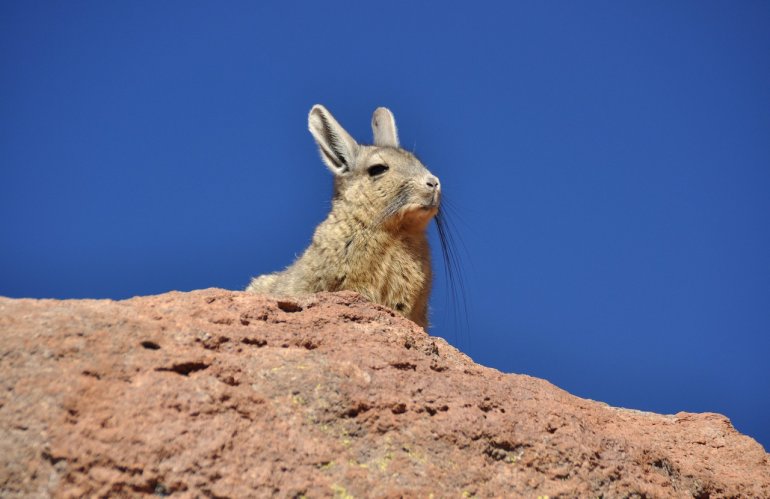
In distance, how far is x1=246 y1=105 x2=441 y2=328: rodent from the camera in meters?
9.41

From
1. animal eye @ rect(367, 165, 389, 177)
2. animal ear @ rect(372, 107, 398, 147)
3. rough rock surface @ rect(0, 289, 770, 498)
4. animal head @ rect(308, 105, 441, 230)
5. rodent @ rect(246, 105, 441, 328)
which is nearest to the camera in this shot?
rough rock surface @ rect(0, 289, 770, 498)

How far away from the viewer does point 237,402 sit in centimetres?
475

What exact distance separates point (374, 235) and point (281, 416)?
513 centimetres

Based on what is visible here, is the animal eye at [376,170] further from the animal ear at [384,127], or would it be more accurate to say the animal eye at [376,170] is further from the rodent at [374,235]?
the animal ear at [384,127]

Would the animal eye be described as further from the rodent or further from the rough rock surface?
the rough rock surface

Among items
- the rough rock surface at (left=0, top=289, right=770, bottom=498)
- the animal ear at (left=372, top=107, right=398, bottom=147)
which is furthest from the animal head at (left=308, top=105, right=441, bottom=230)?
the rough rock surface at (left=0, top=289, right=770, bottom=498)

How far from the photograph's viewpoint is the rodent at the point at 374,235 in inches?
371

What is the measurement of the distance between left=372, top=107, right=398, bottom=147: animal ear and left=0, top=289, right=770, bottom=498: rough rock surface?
6.69 meters

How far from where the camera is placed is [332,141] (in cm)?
1146

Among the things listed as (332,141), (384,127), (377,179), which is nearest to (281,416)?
(377,179)

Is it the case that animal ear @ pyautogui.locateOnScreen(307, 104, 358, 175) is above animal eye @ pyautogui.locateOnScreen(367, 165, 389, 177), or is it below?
above

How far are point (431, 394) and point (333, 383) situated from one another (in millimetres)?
647

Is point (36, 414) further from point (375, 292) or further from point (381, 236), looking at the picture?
point (381, 236)

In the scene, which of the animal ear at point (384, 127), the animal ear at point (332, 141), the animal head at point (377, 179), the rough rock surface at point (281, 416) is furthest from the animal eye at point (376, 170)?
the rough rock surface at point (281, 416)
